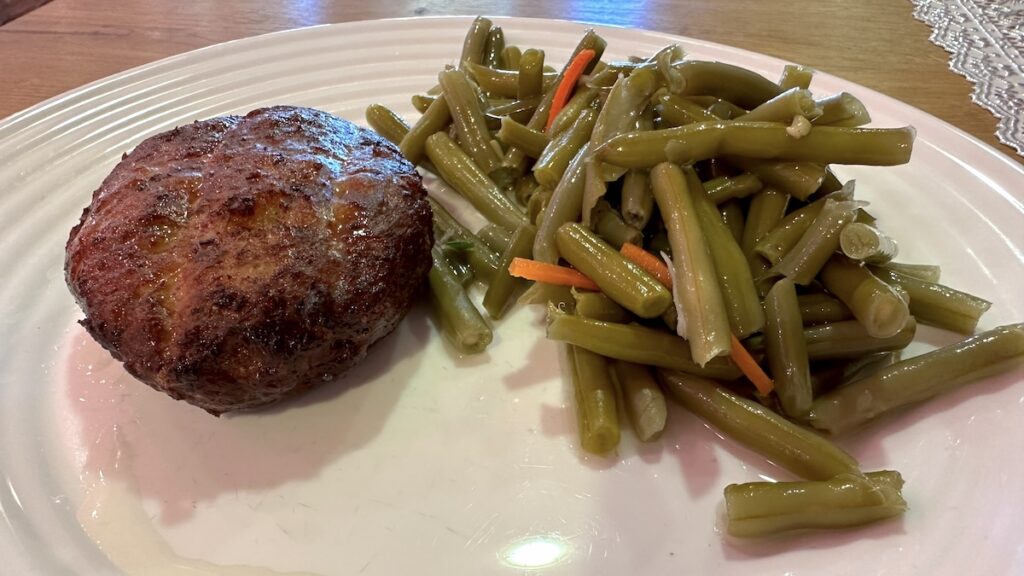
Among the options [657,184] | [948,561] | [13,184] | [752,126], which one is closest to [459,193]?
[657,184]

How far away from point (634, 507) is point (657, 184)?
983 mm

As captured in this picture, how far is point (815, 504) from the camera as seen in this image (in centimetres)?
170

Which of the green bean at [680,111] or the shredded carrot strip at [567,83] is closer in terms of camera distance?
the green bean at [680,111]

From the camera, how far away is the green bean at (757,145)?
2.07m

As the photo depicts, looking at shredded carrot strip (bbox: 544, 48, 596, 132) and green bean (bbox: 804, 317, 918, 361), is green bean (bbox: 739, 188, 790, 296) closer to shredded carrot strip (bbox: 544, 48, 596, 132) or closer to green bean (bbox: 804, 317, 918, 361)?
green bean (bbox: 804, 317, 918, 361)

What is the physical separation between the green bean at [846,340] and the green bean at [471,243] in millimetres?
1099

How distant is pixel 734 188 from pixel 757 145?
17 centimetres

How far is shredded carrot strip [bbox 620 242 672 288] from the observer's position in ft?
6.76

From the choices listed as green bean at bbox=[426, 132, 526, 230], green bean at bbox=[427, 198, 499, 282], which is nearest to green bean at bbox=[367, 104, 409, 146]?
green bean at bbox=[426, 132, 526, 230]

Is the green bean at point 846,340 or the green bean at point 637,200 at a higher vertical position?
the green bean at point 637,200

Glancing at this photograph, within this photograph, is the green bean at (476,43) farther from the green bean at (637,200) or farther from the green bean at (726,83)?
the green bean at (637,200)

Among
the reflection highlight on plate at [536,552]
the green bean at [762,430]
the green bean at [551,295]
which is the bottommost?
the reflection highlight on plate at [536,552]

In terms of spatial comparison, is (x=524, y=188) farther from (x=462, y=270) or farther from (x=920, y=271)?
(x=920, y=271)

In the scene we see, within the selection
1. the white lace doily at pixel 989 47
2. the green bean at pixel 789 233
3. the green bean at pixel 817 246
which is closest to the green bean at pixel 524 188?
the green bean at pixel 789 233
